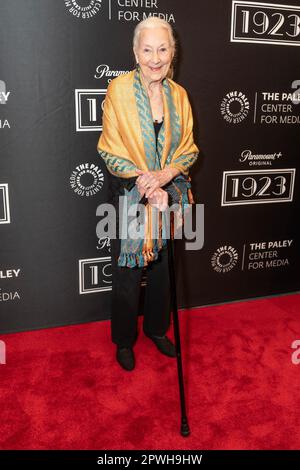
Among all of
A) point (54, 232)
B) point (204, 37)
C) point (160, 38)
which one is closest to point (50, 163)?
point (54, 232)

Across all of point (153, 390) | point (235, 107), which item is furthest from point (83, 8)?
point (153, 390)

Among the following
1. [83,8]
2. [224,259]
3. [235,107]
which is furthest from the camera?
[224,259]

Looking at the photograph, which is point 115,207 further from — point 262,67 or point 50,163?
point 262,67

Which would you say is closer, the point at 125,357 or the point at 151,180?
the point at 151,180

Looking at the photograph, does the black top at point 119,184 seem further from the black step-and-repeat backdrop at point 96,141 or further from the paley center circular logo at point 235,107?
the paley center circular logo at point 235,107

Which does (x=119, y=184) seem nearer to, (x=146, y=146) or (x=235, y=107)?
(x=146, y=146)

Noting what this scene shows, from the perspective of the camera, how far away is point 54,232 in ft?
8.63

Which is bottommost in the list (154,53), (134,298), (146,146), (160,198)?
(134,298)

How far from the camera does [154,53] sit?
194 centimetres

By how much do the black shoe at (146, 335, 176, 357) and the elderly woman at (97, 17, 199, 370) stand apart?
33cm

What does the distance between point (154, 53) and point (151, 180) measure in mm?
557

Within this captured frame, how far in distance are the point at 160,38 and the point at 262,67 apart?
3.63 ft
